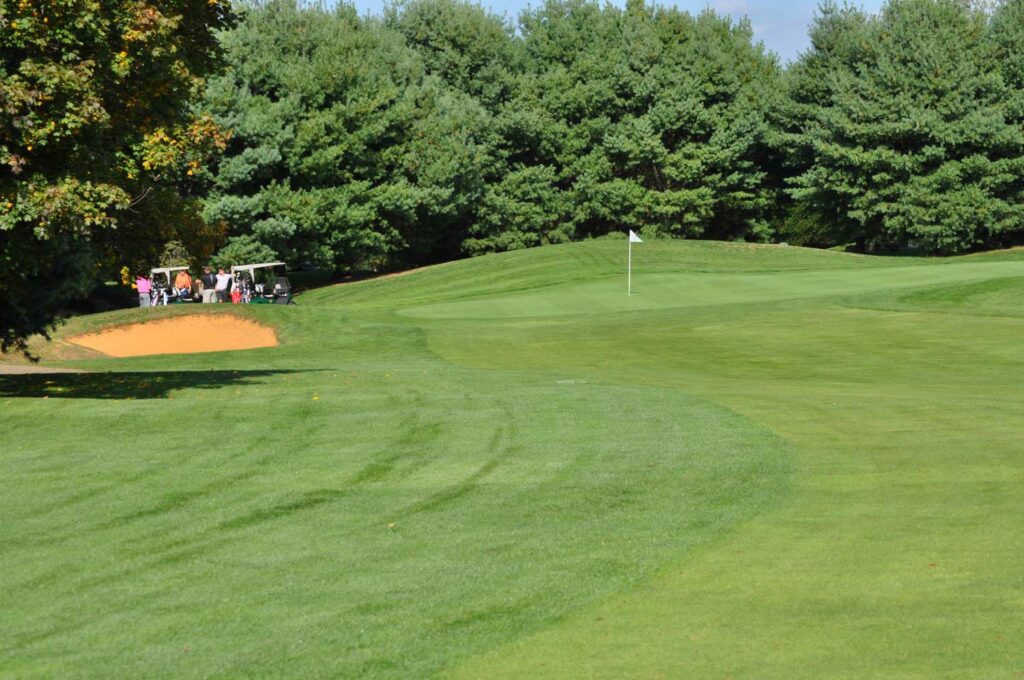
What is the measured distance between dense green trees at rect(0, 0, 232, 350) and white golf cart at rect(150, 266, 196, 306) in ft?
103

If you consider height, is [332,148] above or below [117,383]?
above

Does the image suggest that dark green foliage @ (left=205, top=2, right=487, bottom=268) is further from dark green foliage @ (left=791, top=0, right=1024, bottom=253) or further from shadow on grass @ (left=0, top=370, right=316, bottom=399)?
shadow on grass @ (left=0, top=370, right=316, bottom=399)

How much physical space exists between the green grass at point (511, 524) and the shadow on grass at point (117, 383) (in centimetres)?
13

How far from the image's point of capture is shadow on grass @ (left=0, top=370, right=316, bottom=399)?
19375 millimetres

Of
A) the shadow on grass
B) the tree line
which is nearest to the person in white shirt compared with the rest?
the tree line

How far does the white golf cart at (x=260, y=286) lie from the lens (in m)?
52.9

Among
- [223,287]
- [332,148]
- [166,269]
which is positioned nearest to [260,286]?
[223,287]

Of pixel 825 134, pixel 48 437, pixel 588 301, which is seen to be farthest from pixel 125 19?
pixel 825 134

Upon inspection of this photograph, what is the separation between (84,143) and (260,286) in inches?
1443

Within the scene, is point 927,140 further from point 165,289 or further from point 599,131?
point 165,289

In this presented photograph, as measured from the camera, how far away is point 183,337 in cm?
3706

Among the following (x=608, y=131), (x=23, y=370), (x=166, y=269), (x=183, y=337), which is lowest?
(x=183, y=337)

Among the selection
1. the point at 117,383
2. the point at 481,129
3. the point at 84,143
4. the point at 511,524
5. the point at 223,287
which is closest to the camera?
the point at 511,524

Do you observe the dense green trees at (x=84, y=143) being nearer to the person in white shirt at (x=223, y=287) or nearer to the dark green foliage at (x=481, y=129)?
the person in white shirt at (x=223, y=287)
